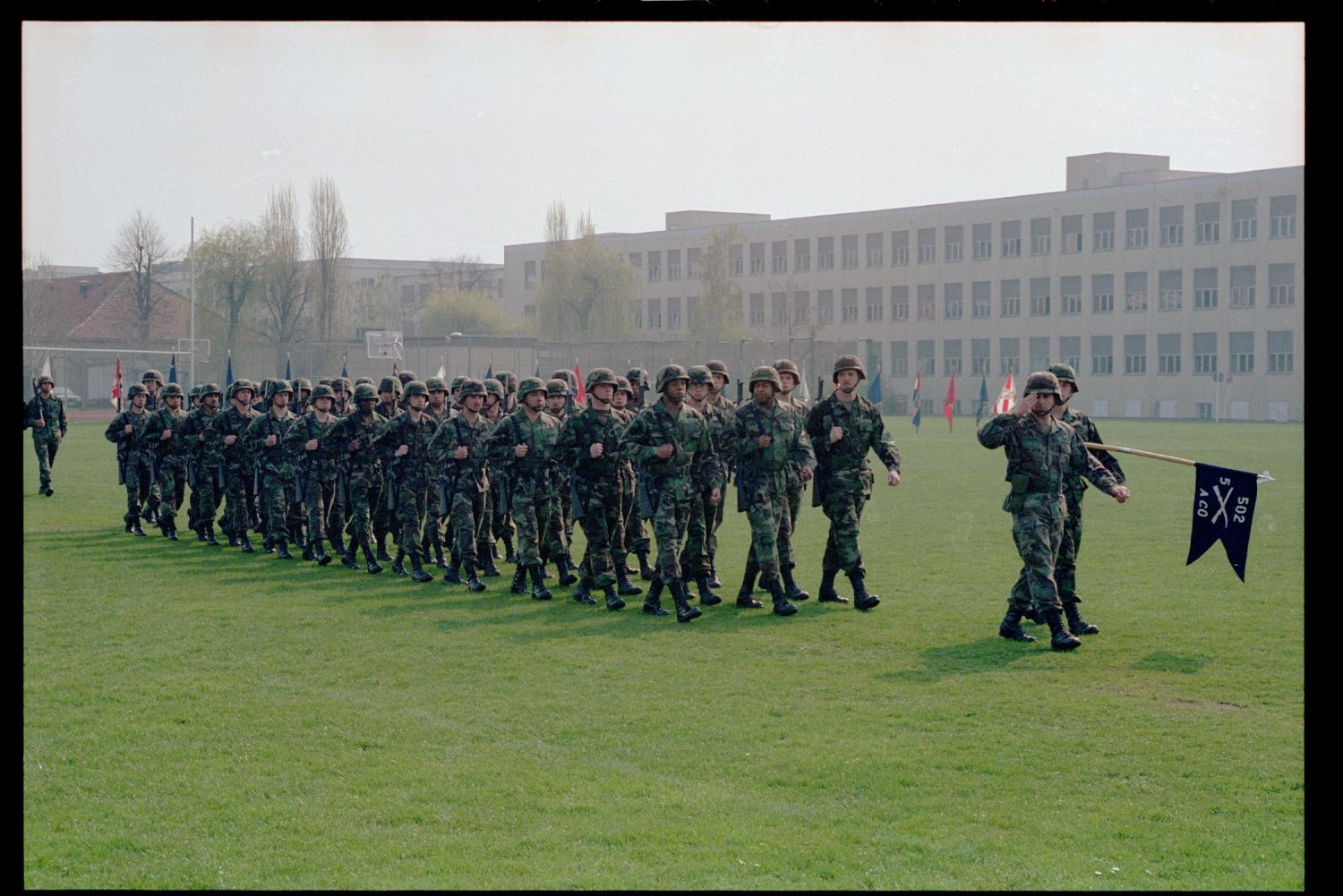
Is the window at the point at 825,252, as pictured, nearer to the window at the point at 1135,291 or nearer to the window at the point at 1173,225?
the window at the point at 1135,291

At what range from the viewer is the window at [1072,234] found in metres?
70.5

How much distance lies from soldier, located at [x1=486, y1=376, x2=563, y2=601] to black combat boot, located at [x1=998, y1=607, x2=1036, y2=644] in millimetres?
4489

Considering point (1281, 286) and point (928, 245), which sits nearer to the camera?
point (1281, 286)

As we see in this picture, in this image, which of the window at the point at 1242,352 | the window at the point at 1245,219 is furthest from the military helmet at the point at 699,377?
the window at the point at 1242,352

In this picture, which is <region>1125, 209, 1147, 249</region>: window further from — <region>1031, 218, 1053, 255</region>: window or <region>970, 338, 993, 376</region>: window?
<region>970, 338, 993, 376</region>: window

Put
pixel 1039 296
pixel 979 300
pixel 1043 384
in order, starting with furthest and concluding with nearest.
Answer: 1. pixel 979 300
2. pixel 1039 296
3. pixel 1043 384

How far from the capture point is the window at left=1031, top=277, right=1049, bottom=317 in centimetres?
7256

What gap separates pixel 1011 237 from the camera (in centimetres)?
7344

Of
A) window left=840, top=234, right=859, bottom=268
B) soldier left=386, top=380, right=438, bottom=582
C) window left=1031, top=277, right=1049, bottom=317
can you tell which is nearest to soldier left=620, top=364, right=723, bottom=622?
soldier left=386, top=380, right=438, bottom=582

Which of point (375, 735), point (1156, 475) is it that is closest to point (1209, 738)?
point (375, 735)

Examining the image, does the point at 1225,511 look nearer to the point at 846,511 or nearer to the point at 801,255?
the point at 846,511

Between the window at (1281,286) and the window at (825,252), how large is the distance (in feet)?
77.2

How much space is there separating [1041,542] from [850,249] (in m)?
68.4

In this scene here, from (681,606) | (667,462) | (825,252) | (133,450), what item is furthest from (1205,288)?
(681,606)
